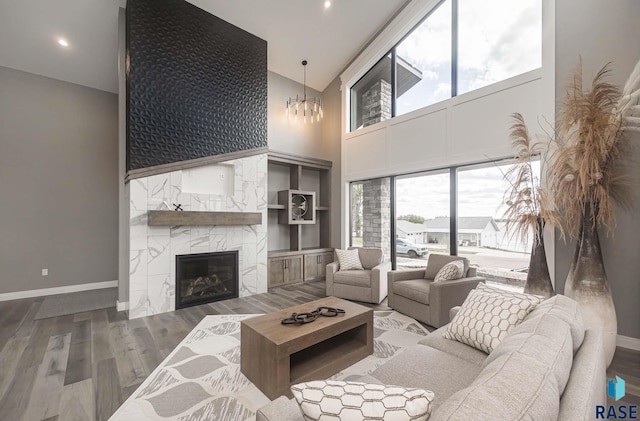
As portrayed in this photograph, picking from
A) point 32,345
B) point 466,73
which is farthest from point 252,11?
point 32,345

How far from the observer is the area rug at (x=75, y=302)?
3.69 m

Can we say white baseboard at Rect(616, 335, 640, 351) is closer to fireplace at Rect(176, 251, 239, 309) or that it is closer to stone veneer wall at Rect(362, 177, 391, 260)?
stone veneer wall at Rect(362, 177, 391, 260)

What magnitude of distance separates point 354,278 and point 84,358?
10.5ft

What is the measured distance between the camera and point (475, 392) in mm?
699

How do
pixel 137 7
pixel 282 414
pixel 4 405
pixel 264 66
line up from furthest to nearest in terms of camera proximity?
pixel 264 66
pixel 137 7
pixel 4 405
pixel 282 414

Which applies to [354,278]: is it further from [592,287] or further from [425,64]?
[425,64]

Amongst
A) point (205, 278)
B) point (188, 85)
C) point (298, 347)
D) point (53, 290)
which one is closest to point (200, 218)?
point (205, 278)

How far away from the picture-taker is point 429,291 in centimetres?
319

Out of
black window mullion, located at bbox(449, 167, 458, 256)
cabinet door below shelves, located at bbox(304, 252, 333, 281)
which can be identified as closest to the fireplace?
cabinet door below shelves, located at bbox(304, 252, 333, 281)

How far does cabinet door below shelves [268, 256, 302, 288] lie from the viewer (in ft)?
16.6

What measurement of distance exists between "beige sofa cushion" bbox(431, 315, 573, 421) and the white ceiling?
5.07m

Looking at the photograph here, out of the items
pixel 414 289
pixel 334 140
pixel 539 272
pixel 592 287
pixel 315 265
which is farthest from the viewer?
pixel 334 140

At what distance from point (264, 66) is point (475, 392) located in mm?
5529

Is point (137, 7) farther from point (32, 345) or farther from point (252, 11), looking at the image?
point (32, 345)
